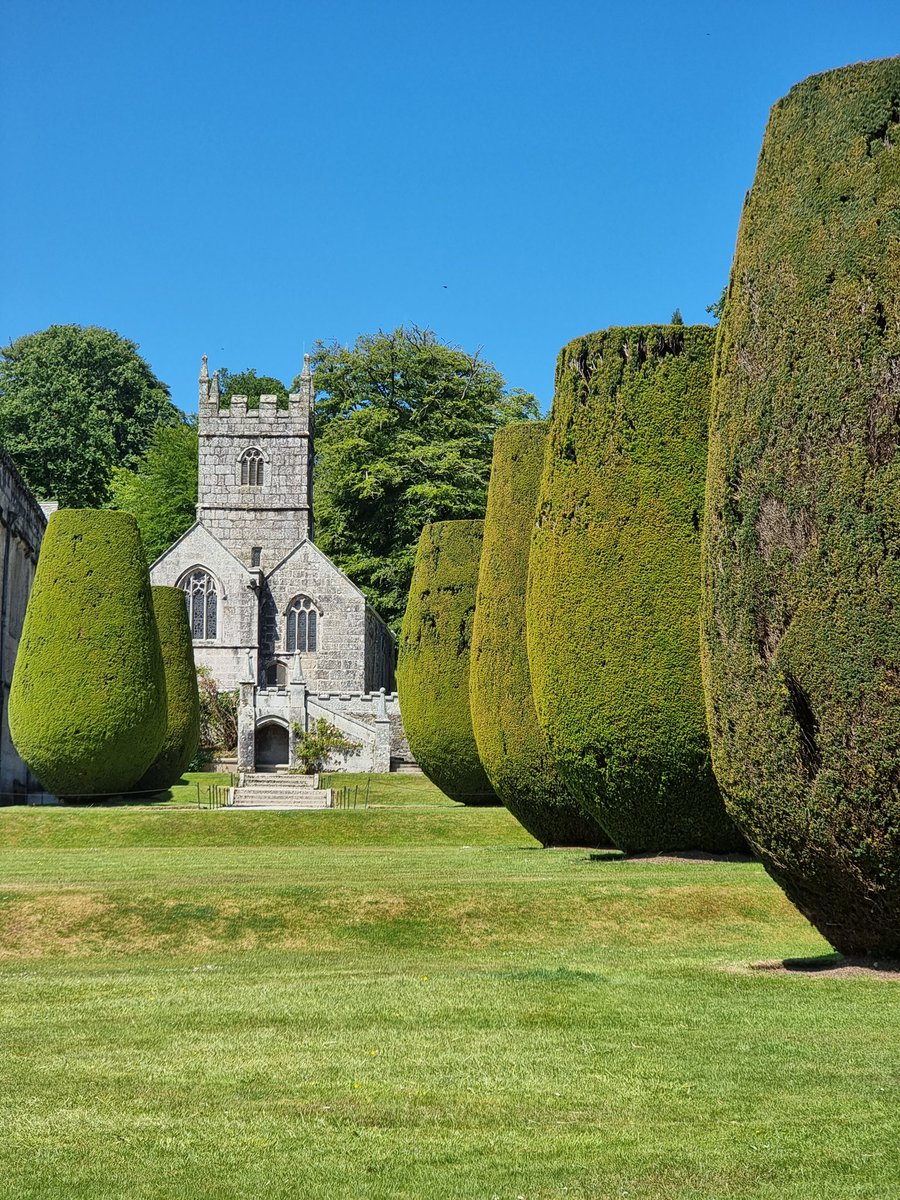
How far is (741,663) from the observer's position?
9.28 meters

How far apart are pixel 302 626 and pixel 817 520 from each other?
5008cm

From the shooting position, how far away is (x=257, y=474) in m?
63.4

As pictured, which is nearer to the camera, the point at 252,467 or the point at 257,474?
the point at 257,474

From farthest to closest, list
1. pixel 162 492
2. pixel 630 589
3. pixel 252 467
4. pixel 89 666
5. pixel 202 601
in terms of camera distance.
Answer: pixel 162 492 < pixel 252 467 < pixel 202 601 < pixel 89 666 < pixel 630 589

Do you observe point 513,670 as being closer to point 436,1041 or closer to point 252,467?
point 436,1041

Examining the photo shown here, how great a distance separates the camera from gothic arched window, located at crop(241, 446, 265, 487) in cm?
6338

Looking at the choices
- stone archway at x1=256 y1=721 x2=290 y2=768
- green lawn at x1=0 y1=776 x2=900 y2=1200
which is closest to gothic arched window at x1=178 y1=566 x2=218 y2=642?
stone archway at x1=256 y1=721 x2=290 y2=768

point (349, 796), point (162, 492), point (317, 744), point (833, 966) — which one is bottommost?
point (349, 796)

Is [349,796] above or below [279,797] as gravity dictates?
below

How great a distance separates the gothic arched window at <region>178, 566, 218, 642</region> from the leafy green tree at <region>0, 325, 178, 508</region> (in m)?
6.72

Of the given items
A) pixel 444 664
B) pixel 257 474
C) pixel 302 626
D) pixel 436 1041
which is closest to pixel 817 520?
pixel 436 1041

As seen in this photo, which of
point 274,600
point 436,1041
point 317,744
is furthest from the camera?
point 274,600

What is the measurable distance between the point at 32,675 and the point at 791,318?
946 inches

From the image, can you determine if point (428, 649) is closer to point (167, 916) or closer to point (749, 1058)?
point (167, 916)
